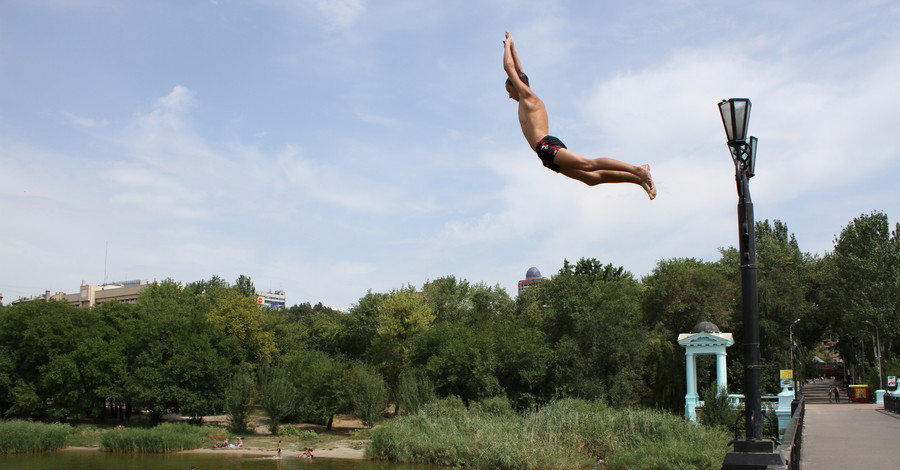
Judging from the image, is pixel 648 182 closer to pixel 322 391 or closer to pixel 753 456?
pixel 753 456

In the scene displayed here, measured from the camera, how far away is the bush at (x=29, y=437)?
40.4 m

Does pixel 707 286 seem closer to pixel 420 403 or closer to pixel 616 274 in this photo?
pixel 616 274

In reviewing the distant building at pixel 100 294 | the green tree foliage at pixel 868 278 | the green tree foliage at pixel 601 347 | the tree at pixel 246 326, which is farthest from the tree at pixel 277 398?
the distant building at pixel 100 294

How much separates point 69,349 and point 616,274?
137 feet

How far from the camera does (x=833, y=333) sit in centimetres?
5247

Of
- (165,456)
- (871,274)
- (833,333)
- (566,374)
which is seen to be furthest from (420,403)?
(833,333)

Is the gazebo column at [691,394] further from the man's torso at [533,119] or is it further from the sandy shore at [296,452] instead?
the man's torso at [533,119]

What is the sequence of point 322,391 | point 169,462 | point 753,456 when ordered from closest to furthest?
point 753,456, point 169,462, point 322,391

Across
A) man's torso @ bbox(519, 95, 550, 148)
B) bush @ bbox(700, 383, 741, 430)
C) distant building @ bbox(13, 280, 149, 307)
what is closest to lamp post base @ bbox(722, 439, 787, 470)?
man's torso @ bbox(519, 95, 550, 148)

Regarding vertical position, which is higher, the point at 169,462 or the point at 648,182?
the point at 648,182

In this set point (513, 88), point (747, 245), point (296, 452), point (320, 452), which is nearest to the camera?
point (747, 245)

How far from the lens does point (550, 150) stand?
693 centimetres

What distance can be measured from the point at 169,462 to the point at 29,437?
1018cm

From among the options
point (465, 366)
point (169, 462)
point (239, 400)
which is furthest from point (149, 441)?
point (465, 366)
